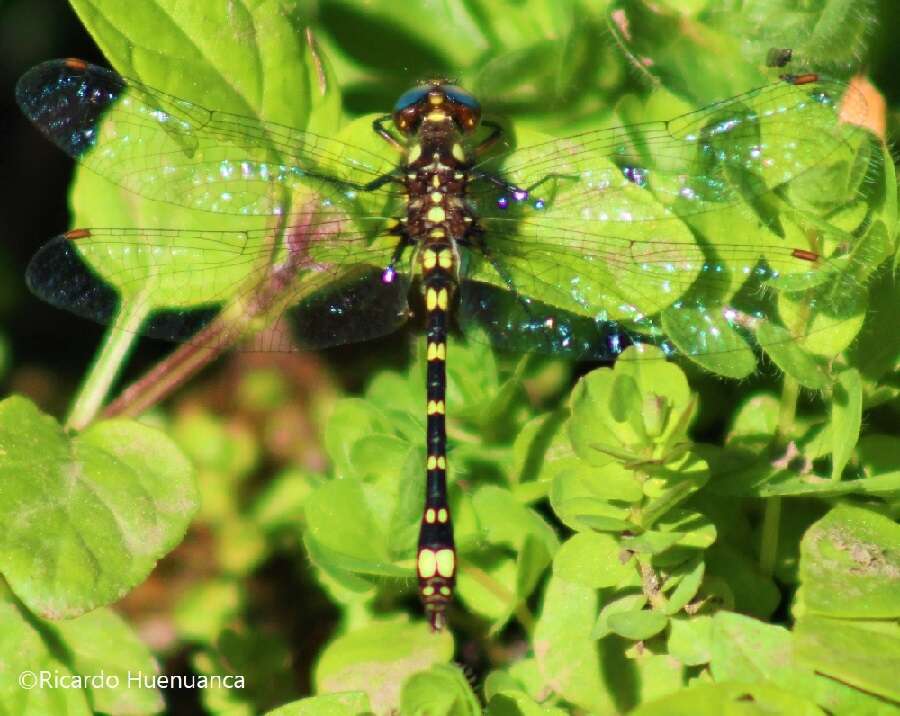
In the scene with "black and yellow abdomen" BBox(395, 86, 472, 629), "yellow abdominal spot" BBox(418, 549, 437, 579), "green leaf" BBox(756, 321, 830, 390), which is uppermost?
"black and yellow abdomen" BBox(395, 86, 472, 629)

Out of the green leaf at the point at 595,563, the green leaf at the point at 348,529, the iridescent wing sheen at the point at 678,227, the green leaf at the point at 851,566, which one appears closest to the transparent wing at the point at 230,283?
the iridescent wing sheen at the point at 678,227

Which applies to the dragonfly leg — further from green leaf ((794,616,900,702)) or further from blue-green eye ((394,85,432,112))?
green leaf ((794,616,900,702))

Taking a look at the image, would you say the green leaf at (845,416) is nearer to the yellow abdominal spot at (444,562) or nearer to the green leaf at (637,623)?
the green leaf at (637,623)

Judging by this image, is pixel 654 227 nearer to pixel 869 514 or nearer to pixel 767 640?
pixel 869 514

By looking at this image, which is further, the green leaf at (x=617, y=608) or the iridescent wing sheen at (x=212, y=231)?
the iridescent wing sheen at (x=212, y=231)

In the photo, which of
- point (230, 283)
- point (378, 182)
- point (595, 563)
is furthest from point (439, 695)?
point (378, 182)

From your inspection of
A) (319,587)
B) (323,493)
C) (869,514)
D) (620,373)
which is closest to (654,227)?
(620,373)

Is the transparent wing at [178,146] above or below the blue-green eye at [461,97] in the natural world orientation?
below

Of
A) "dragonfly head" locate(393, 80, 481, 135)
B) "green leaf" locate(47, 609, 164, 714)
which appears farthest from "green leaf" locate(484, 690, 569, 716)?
"dragonfly head" locate(393, 80, 481, 135)
